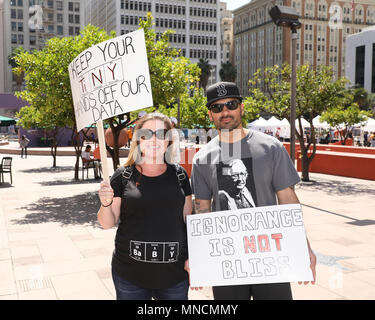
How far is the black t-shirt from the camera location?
2.65 meters

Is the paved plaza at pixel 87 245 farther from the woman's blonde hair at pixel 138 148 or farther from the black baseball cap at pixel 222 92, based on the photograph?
the black baseball cap at pixel 222 92

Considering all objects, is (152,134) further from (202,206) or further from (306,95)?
(306,95)

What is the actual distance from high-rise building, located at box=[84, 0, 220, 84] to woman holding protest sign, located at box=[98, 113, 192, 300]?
338ft

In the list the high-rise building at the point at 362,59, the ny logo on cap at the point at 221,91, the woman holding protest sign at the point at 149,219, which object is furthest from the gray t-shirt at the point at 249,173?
the high-rise building at the point at 362,59

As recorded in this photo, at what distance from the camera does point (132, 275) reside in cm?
268

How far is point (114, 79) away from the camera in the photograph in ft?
9.32

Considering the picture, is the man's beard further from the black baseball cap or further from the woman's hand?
the woman's hand

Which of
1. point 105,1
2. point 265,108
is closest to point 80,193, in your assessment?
point 265,108

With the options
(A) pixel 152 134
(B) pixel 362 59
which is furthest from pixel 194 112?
(B) pixel 362 59

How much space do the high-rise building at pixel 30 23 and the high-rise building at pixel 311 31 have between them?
4898cm

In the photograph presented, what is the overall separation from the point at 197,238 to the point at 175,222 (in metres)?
0.17

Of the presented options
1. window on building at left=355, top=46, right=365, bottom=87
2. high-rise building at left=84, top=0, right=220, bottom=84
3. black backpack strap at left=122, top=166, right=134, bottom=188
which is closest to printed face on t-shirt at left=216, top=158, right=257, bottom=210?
black backpack strap at left=122, top=166, right=134, bottom=188

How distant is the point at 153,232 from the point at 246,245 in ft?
1.95

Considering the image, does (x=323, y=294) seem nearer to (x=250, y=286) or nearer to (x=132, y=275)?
(x=250, y=286)
